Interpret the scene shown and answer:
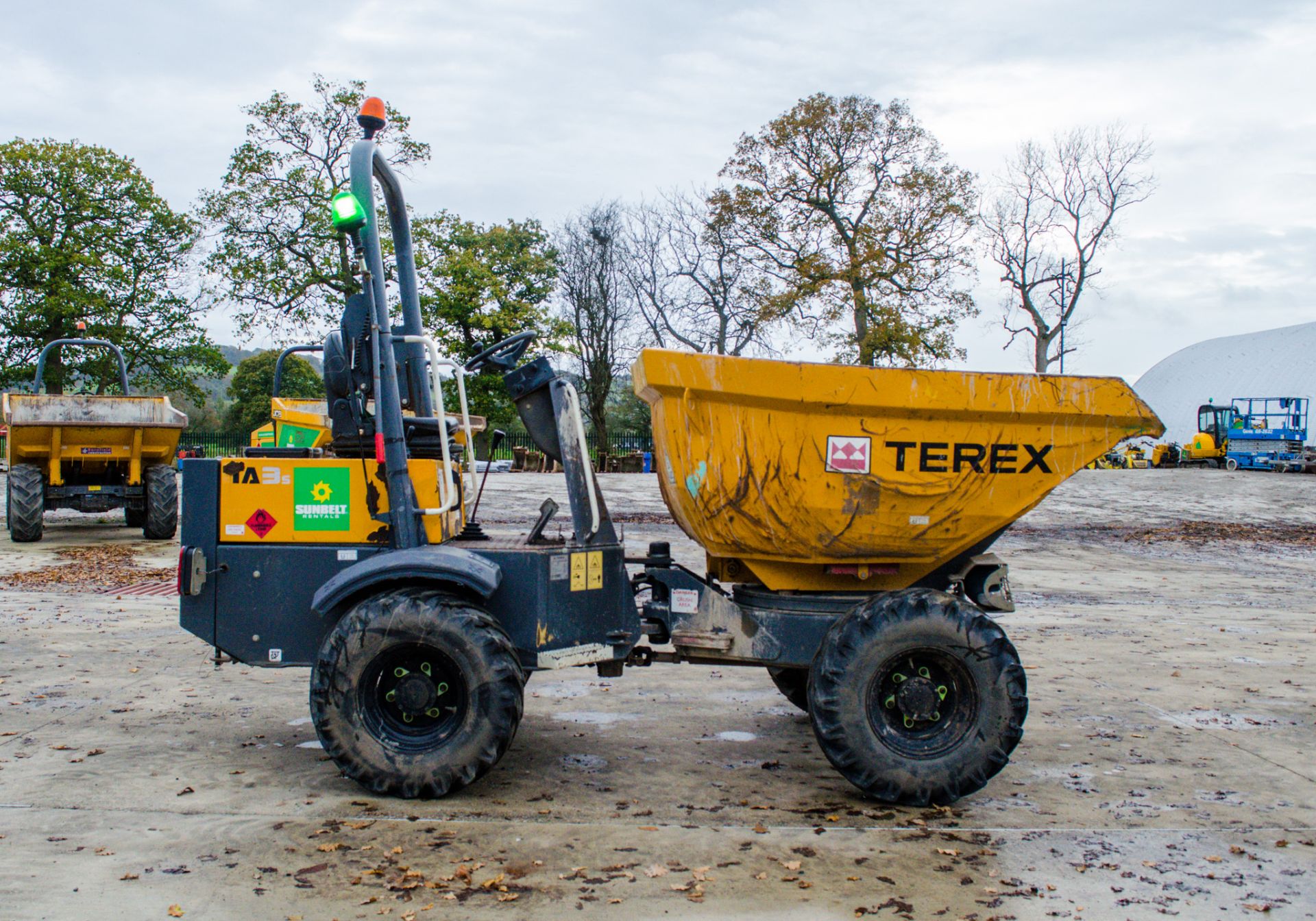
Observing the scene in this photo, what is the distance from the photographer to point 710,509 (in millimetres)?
4379

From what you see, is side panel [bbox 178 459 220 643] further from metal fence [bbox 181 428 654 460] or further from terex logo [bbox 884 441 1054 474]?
metal fence [bbox 181 428 654 460]

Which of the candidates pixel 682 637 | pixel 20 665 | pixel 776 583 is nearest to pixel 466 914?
pixel 682 637

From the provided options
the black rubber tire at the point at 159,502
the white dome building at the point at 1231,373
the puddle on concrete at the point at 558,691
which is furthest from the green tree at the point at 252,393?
the white dome building at the point at 1231,373

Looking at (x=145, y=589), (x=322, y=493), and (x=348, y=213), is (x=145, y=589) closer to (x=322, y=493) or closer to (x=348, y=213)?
(x=322, y=493)

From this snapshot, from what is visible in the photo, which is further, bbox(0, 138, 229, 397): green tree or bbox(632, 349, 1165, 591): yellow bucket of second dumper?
bbox(0, 138, 229, 397): green tree

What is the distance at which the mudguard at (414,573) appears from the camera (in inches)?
164

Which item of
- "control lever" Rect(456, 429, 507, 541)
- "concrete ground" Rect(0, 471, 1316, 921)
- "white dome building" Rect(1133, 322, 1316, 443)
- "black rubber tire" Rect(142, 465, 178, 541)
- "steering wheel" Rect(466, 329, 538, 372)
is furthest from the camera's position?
"white dome building" Rect(1133, 322, 1316, 443)

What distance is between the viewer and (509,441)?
37.0 metres

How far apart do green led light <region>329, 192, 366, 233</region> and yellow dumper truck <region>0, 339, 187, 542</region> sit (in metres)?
10.2

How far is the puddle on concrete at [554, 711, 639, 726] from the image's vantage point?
17.8ft

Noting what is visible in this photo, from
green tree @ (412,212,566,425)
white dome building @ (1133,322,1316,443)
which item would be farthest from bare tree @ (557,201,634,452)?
white dome building @ (1133,322,1316,443)

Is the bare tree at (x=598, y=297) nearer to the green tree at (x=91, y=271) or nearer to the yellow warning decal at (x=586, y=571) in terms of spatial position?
the green tree at (x=91, y=271)

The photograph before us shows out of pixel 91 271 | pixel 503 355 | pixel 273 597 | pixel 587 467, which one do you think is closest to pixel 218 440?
pixel 91 271

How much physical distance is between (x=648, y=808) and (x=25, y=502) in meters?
11.6
